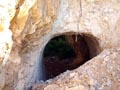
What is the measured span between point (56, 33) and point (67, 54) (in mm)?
2750

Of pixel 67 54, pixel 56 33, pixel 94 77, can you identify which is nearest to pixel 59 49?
pixel 67 54

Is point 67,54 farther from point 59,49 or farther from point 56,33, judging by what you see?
point 56,33

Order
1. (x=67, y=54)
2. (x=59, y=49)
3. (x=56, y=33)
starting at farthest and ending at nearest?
(x=59, y=49) → (x=67, y=54) → (x=56, y=33)

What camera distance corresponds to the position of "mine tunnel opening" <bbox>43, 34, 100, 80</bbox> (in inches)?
217

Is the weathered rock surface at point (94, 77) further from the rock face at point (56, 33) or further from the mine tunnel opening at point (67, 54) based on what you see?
the mine tunnel opening at point (67, 54)

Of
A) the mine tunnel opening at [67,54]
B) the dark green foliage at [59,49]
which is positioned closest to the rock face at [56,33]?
the mine tunnel opening at [67,54]

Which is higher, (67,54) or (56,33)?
(56,33)

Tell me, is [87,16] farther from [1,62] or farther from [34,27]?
[1,62]

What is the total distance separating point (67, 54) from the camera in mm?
6680

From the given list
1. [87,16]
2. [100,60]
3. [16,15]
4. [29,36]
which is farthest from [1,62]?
[87,16]

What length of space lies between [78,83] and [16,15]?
3.42 ft

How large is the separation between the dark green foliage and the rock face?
2357 mm

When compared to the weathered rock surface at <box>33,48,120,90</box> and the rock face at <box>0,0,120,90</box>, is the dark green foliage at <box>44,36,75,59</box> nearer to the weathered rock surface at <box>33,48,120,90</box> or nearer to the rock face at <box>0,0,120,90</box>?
the rock face at <box>0,0,120,90</box>

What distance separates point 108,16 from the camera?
3.99m
